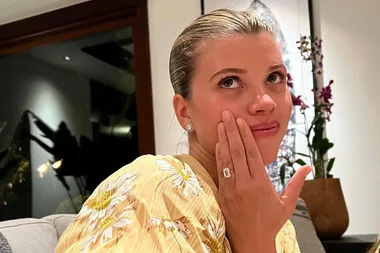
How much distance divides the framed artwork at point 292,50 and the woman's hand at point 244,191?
177 centimetres

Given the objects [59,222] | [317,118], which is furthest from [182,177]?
[317,118]

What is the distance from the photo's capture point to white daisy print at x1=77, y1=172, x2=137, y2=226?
701 millimetres

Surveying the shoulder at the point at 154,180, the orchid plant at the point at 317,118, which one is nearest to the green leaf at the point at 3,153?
the orchid plant at the point at 317,118

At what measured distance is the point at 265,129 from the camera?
80 cm

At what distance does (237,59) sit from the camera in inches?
31.0

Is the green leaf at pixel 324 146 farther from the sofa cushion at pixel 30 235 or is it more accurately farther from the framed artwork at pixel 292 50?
the sofa cushion at pixel 30 235

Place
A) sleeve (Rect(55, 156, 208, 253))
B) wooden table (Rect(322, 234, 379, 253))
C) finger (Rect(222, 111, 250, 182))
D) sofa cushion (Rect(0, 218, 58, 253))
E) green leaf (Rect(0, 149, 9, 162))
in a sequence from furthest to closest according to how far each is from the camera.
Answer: green leaf (Rect(0, 149, 9, 162)) < wooden table (Rect(322, 234, 379, 253)) < sofa cushion (Rect(0, 218, 58, 253)) < finger (Rect(222, 111, 250, 182)) < sleeve (Rect(55, 156, 208, 253))

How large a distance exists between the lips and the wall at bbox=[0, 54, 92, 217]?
272cm

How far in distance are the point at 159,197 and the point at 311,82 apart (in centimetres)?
204

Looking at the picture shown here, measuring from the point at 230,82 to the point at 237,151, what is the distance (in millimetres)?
99

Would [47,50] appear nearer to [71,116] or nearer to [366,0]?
[71,116]

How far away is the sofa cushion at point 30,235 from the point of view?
55.3 inches

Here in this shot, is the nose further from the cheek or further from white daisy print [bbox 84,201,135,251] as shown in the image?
white daisy print [bbox 84,201,135,251]

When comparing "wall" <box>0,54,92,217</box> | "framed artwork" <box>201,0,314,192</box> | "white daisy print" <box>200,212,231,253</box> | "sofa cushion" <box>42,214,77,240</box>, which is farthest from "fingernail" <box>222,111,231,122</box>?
"wall" <box>0,54,92,217</box>
